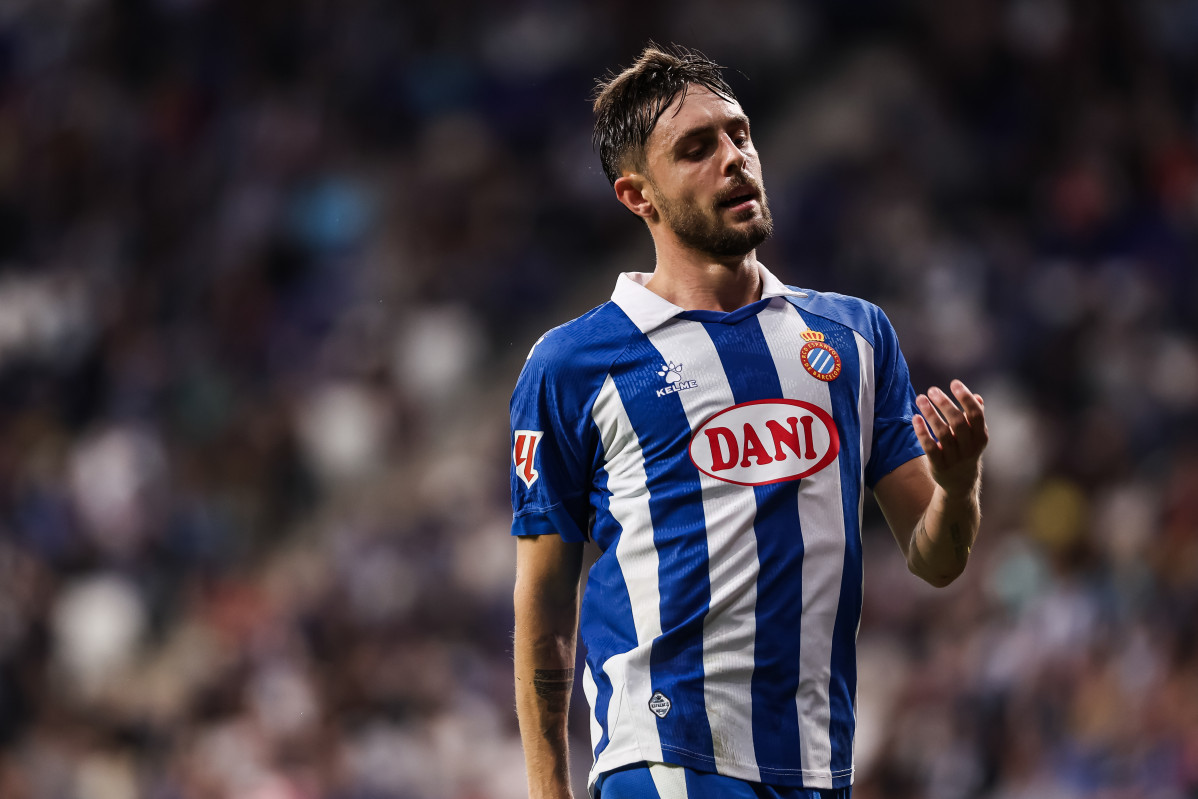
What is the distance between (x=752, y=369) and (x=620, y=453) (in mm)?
327

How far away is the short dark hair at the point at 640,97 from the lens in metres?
3.23

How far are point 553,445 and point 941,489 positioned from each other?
820mm

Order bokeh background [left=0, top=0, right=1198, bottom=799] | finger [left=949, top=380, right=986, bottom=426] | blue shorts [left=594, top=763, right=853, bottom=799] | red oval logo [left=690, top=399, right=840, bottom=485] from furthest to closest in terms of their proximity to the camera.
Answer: bokeh background [left=0, top=0, right=1198, bottom=799]
red oval logo [left=690, top=399, right=840, bottom=485]
blue shorts [left=594, top=763, right=853, bottom=799]
finger [left=949, top=380, right=986, bottom=426]

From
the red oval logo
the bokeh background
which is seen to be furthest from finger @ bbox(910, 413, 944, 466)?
the bokeh background

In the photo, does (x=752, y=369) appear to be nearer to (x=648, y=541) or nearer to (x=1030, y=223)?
(x=648, y=541)

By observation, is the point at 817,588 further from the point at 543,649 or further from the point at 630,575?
the point at 543,649

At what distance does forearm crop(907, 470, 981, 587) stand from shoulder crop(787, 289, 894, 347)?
15.7 inches

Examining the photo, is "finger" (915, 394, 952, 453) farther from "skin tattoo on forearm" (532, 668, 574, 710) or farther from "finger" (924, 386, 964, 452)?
"skin tattoo on forearm" (532, 668, 574, 710)

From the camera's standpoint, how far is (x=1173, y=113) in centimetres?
916

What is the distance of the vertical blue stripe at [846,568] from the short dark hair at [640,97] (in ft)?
1.86

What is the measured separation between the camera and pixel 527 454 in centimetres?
316

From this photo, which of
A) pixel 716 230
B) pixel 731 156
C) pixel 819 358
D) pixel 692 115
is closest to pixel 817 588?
pixel 819 358

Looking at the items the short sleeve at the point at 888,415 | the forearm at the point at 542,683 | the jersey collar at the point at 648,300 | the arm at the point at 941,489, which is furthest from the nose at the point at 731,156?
the forearm at the point at 542,683

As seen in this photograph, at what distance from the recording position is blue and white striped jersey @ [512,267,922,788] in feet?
9.50
